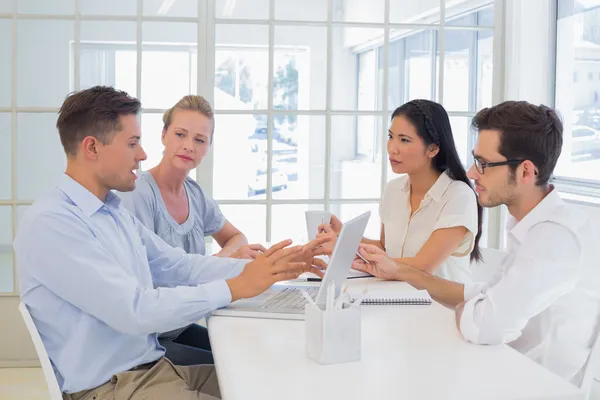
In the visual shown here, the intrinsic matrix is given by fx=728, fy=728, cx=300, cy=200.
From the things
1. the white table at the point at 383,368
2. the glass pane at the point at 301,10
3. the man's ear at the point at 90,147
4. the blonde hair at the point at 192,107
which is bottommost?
the white table at the point at 383,368

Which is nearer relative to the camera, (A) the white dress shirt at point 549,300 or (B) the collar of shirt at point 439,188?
(A) the white dress shirt at point 549,300

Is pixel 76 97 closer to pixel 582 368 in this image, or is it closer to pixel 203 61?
pixel 582 368

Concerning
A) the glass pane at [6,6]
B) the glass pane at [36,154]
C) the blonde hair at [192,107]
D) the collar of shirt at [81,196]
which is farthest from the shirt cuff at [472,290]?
the glass pane at [6,6]

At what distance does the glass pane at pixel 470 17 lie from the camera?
Result: 4.23 metres

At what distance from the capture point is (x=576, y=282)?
174 centimetres

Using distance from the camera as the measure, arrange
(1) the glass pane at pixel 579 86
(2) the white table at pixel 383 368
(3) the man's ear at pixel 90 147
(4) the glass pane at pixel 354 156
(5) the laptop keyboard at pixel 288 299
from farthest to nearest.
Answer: (4) the glass pane at pixel 354 156
(1) the glass pane at pixel 579 86
(5) the laptop keyboard at pixel 288 299
(3) the man's ear at pixel 90 147
(2) the white table at pixel 383 368

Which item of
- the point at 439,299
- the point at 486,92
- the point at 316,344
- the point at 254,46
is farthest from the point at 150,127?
the point at 316,344

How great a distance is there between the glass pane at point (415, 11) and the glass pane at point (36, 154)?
6.50 ft

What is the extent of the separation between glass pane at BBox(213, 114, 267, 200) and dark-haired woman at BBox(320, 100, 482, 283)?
126cm

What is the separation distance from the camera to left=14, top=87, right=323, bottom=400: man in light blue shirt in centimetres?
165

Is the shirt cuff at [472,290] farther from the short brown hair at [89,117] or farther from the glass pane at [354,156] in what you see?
the glass pane at [354,156]

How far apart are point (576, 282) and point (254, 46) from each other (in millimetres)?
2670

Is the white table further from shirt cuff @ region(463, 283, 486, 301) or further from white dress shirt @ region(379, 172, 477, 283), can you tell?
white dress shirt @ region(379, 172, 477, 283)

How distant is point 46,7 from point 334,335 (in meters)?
3.06
